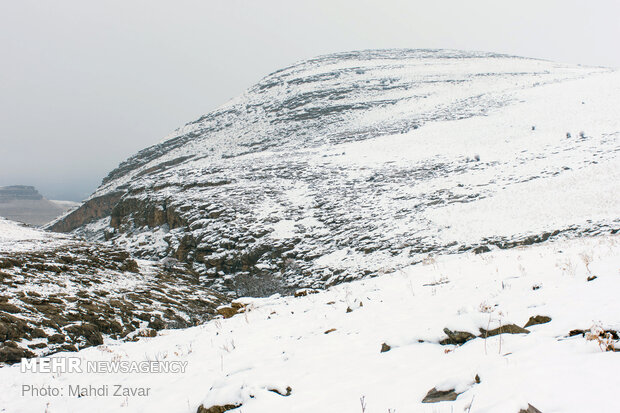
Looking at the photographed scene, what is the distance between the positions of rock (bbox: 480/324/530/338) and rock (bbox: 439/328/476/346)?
13cm

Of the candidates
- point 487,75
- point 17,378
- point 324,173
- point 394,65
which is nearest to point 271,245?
point 324,173

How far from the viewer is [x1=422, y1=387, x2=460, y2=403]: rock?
2.62m

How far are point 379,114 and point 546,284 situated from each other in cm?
5049

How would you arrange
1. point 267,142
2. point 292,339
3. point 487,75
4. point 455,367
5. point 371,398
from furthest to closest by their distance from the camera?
1. point 487,75
2. point 267,142
3. point 292,339
4. point 455,367
5. point 371,398

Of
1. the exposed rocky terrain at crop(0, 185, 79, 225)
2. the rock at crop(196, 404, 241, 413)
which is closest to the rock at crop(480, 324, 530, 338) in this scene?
the rock at crop(196, 404, 241, 413)

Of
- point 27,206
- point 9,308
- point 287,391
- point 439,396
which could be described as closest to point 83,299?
point 9,308

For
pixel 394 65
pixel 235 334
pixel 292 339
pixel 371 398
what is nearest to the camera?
Answer: pixel 371 398

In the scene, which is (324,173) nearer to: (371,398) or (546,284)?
(546,284)

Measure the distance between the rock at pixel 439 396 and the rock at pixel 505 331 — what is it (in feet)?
3.93

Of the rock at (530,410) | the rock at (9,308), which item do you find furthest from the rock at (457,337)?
the rock at (9,308)

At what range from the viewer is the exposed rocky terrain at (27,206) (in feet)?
433

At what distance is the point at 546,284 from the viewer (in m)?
4.87

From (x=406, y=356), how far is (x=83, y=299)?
36.1ft

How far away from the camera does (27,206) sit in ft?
480
